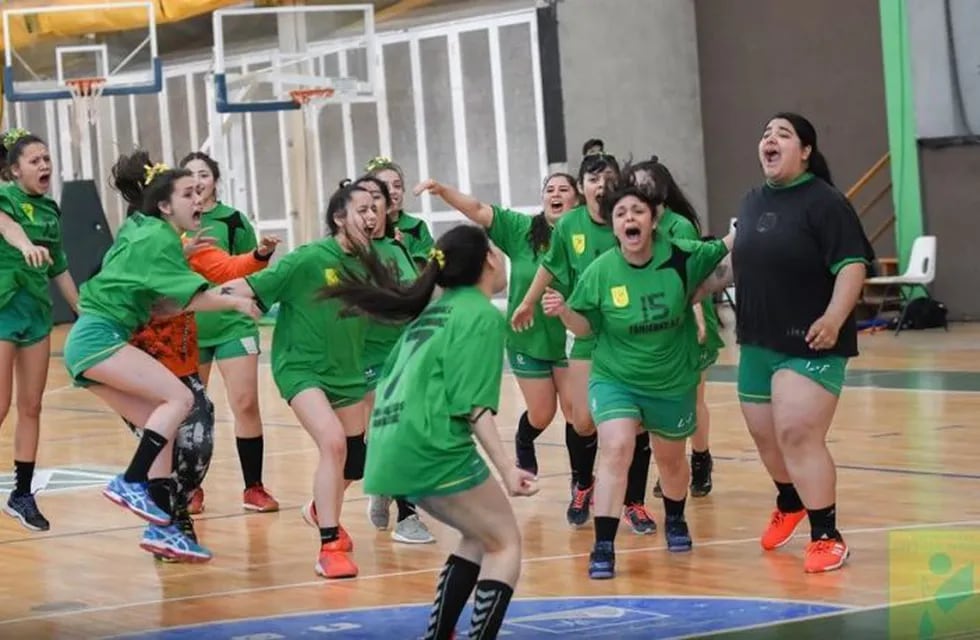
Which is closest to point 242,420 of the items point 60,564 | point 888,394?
point 60,564

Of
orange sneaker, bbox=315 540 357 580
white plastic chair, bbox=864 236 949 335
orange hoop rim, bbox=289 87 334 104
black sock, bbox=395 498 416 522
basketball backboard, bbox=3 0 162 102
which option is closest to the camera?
orange sneaker, bbox=315 540 357 580

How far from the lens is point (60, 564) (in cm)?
864

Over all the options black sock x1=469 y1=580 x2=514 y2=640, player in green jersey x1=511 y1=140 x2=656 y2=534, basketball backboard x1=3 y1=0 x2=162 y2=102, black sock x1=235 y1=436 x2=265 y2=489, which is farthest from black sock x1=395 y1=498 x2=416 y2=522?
basketball backboard x1=3 y1=0 x2=162 y2=102

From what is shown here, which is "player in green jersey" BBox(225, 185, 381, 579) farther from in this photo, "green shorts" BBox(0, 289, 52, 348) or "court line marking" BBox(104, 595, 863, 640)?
"green shorts" BBox(0, 289, 52, 348)

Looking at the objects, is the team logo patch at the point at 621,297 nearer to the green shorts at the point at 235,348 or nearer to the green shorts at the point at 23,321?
the green shorts at the point at 235,348

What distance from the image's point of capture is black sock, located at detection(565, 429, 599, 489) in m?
9.15

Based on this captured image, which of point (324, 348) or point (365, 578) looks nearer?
point (365, 578)

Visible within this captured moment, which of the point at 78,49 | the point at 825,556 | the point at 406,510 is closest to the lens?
the point at 825,556

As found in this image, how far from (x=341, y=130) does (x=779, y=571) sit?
18.1 meters

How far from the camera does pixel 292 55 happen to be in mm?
23359

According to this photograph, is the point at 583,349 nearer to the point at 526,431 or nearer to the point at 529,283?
the point at 529,283

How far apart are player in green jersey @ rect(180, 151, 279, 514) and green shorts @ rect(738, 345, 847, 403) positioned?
2.97 metres

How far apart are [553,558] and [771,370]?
130 cm

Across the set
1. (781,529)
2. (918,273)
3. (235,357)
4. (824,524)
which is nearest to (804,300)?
(824,524)
